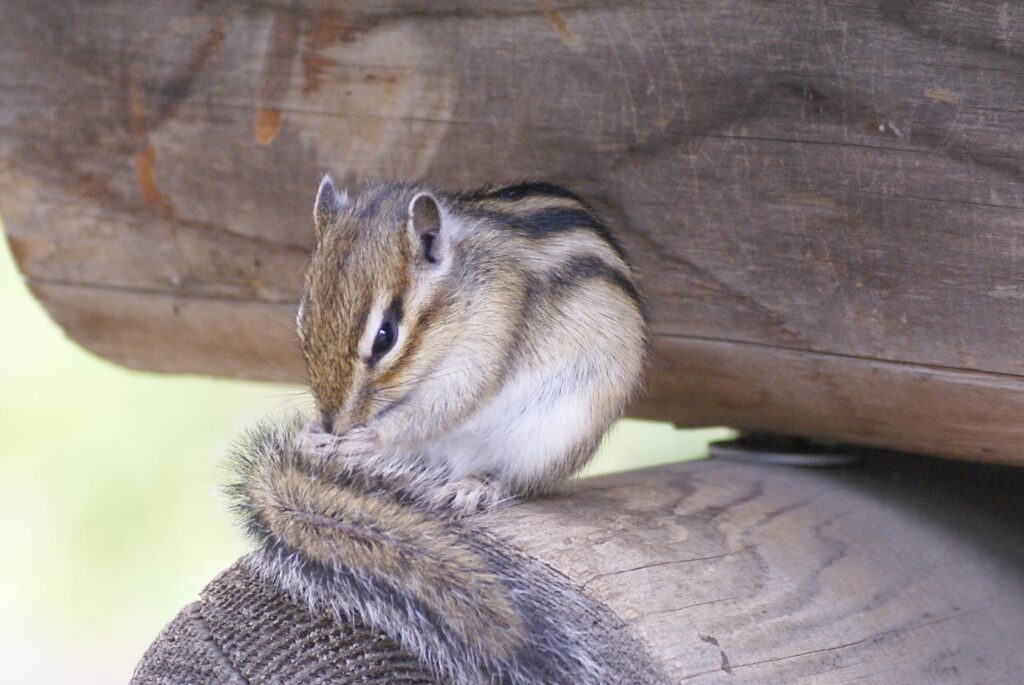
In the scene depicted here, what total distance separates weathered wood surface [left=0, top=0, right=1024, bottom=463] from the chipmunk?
16 centimetres

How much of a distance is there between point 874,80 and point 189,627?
1.10 metres

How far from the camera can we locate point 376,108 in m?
2.01

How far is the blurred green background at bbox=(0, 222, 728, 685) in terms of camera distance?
420 centimetres

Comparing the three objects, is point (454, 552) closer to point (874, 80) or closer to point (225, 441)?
point (225, 441)

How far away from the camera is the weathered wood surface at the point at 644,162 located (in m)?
1.69

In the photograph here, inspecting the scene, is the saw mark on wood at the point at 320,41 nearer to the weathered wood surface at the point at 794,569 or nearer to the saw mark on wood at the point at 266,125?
the saw mark on wood at the point at 266,125

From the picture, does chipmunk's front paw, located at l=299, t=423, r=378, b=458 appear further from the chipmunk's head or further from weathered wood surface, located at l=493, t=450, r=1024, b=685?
weathered wood surface, located at l=493, t=450, r=1024, b=685

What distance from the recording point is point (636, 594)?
1353 mm

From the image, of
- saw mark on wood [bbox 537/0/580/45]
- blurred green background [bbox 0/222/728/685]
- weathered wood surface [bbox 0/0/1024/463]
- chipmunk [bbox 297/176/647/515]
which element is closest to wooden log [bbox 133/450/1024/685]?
chipmunk [bbox 297/176/647/515]

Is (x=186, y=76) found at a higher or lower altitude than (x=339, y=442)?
higher

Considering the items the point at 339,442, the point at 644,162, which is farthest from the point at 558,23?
the point at 339,442

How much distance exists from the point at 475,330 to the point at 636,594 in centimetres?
53

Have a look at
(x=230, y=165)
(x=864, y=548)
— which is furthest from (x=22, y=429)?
(x=864, y=548)

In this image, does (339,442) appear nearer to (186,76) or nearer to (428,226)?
(428,226)
